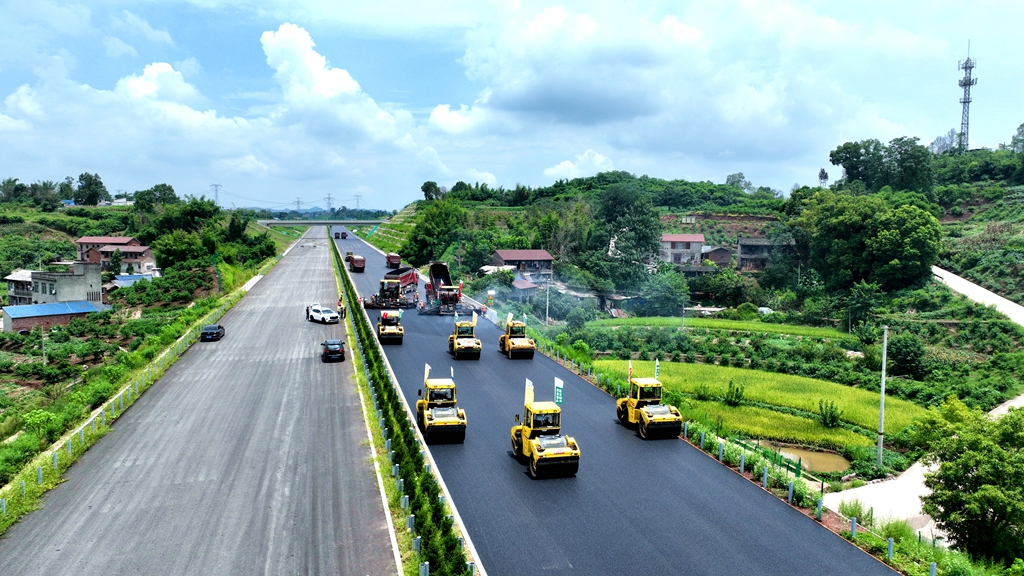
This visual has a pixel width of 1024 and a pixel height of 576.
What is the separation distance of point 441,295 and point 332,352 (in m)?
15.4

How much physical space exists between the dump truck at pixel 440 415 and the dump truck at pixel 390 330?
1591cm

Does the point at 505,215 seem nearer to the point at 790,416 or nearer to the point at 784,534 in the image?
the point at 790,416

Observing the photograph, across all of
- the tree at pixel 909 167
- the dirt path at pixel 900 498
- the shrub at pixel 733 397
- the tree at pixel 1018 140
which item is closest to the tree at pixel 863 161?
the tree at pixel 909 167

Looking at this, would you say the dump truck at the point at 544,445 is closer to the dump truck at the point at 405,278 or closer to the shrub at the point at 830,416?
the shrub at the point at 830,416

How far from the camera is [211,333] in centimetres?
4419

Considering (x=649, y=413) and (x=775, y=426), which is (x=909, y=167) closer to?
(x=775, y=426)

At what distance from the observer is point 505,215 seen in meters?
135

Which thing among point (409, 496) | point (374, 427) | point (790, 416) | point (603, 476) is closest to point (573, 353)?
point (790, 416)

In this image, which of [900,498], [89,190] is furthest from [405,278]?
[89,190]

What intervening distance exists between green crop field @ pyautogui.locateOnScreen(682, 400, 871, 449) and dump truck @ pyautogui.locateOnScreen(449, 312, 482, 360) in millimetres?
12299

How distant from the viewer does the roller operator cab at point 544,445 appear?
20203mm

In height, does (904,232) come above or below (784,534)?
above

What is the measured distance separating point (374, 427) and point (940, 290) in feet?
202

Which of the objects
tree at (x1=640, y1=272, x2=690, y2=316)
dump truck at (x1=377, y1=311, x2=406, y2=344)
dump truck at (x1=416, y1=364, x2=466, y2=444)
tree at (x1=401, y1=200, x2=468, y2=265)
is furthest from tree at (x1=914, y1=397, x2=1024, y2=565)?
tree at (x1=401, y1=200, x2=468, y2=265)
